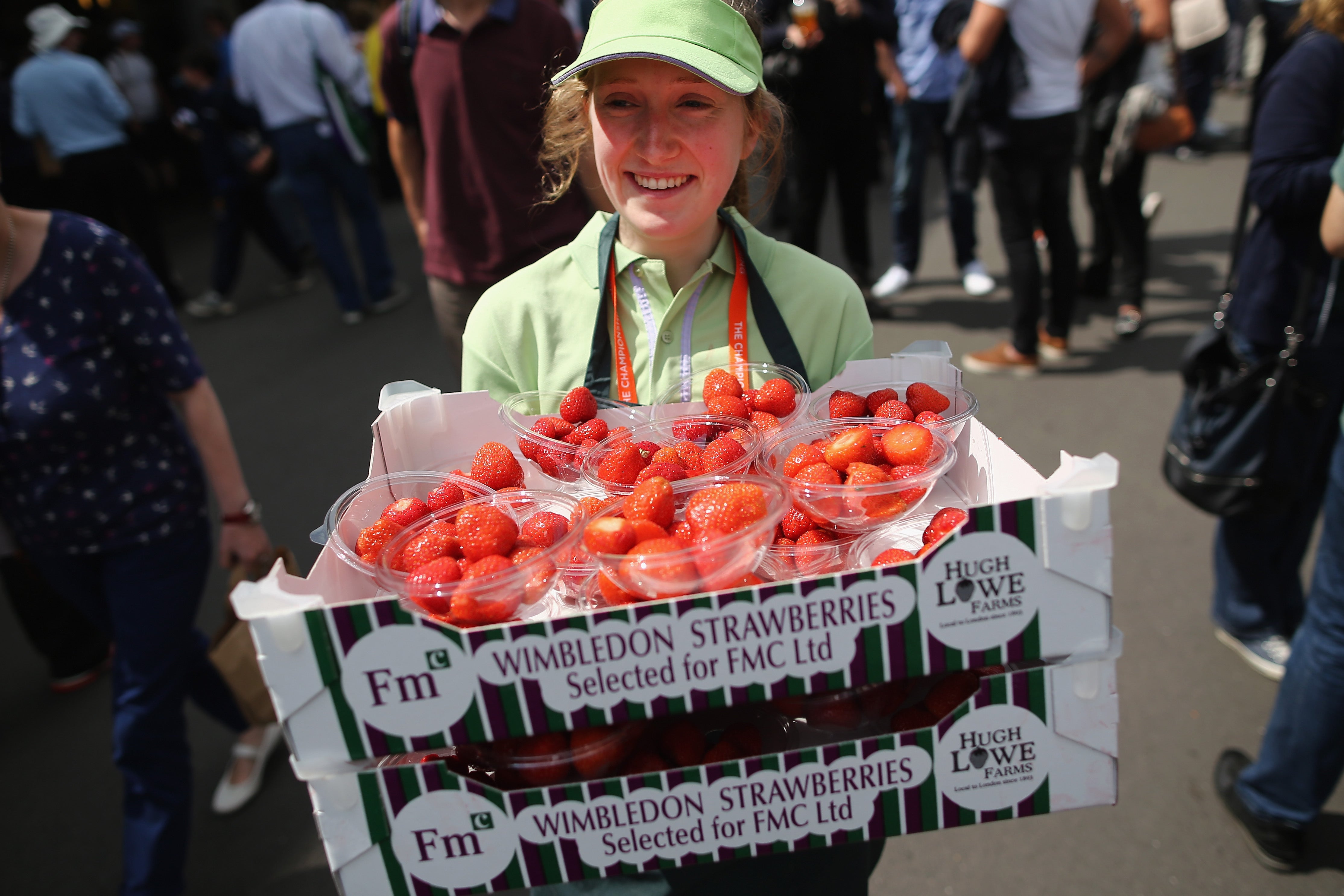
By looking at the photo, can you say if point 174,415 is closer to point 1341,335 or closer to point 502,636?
point 502,636

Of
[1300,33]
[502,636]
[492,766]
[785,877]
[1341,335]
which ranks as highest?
[1300,33]

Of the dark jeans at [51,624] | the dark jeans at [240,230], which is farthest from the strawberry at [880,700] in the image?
the dark jeans at [240,230]

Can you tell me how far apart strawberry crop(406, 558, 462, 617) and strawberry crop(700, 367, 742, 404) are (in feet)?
1.84

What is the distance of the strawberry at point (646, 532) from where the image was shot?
43.2 inches

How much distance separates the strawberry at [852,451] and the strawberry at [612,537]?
340 mm

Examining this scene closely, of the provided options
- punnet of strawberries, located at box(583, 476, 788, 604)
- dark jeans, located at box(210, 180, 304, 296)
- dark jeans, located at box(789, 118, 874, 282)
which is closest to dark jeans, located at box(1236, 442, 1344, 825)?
punnet of strawberries, located at box(583, 476, 788, 604)

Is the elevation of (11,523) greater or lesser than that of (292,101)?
lesser

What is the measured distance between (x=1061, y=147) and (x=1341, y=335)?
2389 mm

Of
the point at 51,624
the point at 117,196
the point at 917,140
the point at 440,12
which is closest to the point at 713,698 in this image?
the point at 440,12

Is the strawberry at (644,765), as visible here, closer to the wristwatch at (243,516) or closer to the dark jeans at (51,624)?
the wristwatch at (243,516)

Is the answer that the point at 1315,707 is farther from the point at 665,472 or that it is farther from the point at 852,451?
the point at 665,472

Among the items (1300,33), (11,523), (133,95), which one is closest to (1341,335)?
(1300,33)

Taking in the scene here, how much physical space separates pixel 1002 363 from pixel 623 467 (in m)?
4.43

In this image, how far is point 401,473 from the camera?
4.66 ft
